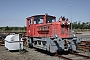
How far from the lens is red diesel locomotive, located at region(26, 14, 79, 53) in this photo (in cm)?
1109

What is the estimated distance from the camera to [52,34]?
11.9 m

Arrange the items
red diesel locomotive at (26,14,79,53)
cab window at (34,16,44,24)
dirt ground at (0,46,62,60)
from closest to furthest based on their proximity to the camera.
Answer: dirt ground at (0,46,62,60) → red diesel locomotive at (26,14,79,53) → cab window at (34,16,44,24)

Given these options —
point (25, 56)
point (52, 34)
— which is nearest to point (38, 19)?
point (52, 34)

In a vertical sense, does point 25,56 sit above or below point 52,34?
below

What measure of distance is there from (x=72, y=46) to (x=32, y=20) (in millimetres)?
4559

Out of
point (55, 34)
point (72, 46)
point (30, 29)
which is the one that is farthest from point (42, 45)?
point (30, 29)

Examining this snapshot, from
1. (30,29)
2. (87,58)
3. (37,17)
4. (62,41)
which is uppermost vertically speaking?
(37,17)

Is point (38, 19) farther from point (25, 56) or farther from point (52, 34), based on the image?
point (25, 56)

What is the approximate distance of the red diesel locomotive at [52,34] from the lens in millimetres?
11086

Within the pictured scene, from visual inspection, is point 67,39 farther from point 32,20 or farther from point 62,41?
point 32,20

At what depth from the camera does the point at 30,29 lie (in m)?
15.1

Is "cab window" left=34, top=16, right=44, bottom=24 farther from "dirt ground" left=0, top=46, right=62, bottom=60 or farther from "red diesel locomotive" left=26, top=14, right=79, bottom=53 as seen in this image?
"dirt ground" left=0, top=46, right=62, bottom=60

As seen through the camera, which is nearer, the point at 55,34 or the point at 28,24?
the point at 55,34

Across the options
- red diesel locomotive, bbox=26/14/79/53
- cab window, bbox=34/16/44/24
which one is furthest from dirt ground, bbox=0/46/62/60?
cab window, bbox=34/16/44/24
